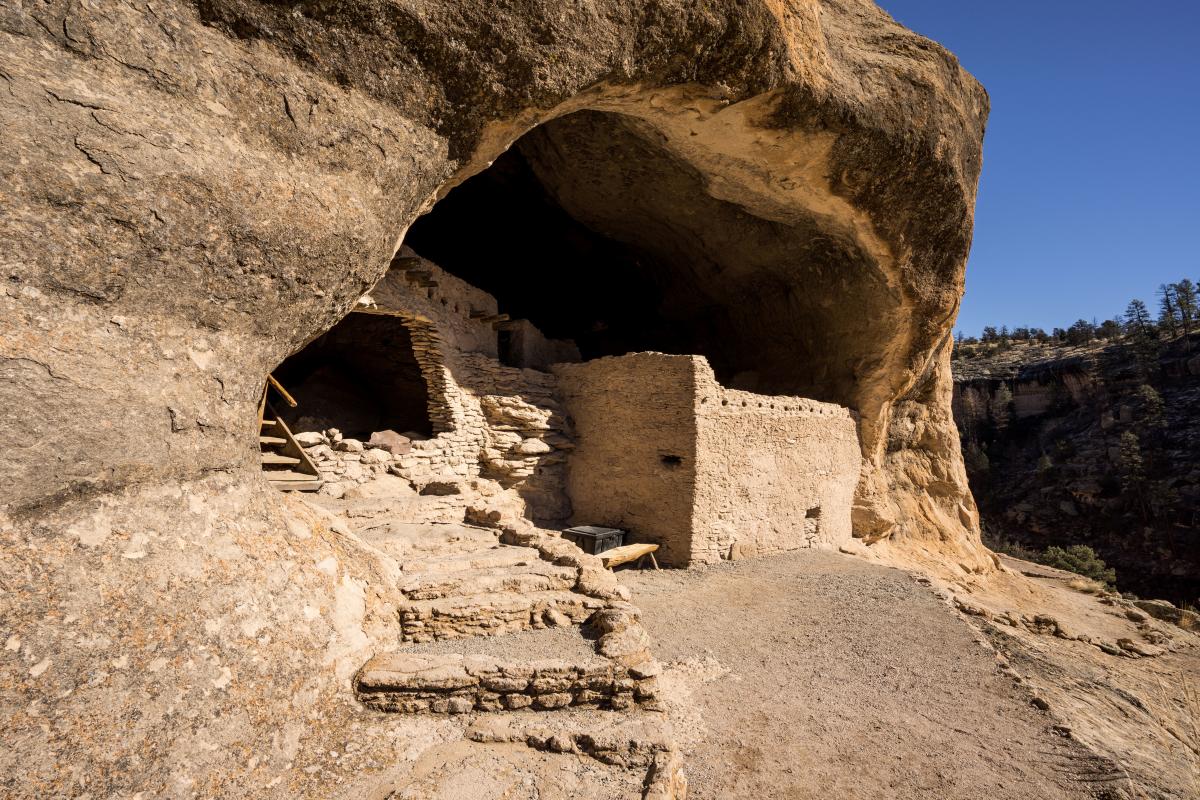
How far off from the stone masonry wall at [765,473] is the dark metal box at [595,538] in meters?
1.09

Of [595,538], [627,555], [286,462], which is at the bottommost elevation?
[627,555]

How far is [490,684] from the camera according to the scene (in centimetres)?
322

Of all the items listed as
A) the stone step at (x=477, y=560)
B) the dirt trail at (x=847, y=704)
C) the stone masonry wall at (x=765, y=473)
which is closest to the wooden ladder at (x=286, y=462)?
the stone step at (x=477, y=560)

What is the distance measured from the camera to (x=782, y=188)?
770cm

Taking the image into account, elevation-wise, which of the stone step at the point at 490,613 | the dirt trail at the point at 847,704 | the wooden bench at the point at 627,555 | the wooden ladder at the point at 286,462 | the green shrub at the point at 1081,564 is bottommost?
the green shrub at the point at 1081,564

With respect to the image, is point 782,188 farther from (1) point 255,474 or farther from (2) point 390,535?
(1) point 255,474

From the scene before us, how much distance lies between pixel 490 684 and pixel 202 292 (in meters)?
2.58

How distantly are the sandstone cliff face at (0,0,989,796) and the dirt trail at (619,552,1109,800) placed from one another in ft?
8.15

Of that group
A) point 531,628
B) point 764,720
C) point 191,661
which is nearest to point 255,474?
point 191,661

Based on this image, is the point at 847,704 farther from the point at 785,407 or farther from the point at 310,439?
the point at 310,439

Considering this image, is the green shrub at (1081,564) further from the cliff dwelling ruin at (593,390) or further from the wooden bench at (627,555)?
the wooden bench at (627,555)

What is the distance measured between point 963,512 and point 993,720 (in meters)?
10.0

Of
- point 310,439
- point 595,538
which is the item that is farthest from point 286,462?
point 595,538

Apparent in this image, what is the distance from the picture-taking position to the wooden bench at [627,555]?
23.2 ft
